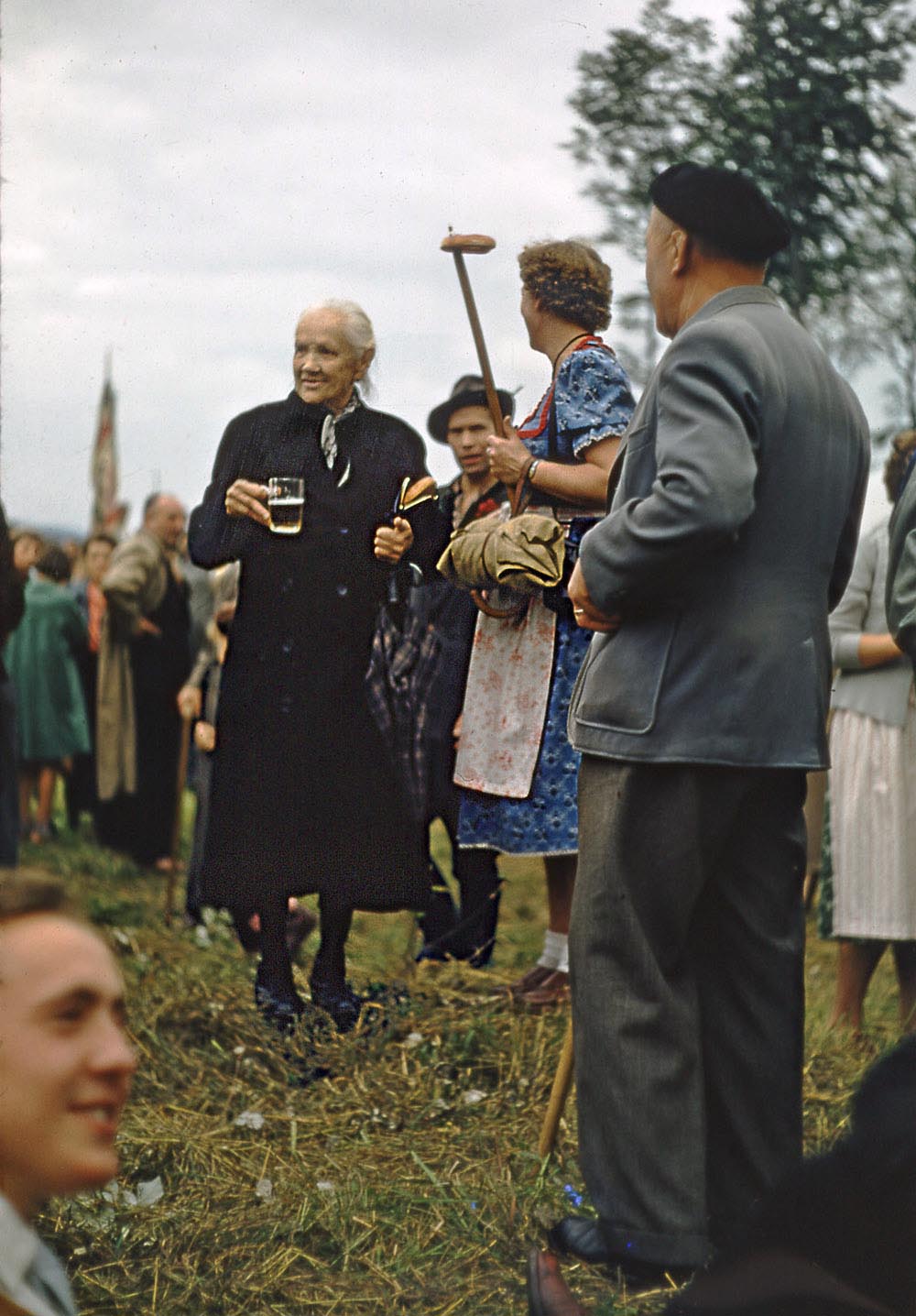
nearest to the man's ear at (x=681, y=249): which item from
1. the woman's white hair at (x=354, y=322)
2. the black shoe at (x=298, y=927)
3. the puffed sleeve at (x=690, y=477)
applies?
the puffed sleeve at (x=690, y=477)

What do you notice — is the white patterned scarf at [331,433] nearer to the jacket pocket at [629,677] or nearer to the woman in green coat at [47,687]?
the jacket pocket at [629,677]

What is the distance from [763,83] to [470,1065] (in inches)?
89.3

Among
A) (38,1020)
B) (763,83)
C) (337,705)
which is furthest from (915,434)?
(38,1020)

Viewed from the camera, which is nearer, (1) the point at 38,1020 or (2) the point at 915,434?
(1) the point at 38,1020

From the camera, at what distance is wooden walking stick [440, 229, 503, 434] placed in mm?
3295

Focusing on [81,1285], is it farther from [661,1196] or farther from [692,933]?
[692,933]

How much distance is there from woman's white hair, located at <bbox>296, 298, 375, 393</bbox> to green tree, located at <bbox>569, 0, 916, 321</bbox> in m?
0.53

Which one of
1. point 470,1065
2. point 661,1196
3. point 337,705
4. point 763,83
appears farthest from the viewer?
point 470,1065

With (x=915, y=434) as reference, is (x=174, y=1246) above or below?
below

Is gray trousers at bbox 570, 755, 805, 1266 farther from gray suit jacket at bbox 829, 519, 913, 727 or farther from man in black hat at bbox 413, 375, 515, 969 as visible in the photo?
gray suit jacket at bbox 829, 519, 913, 727

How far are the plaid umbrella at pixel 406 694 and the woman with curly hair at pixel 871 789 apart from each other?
151cm

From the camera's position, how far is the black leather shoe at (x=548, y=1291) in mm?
2611

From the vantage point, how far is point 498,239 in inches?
130

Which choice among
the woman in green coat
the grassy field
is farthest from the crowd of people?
the woman in green coat
